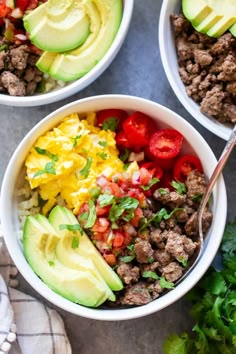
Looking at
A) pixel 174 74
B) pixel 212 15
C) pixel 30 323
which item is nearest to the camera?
pixel 212 15

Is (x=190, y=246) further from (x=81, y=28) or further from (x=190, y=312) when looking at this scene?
(x=81, y=28)

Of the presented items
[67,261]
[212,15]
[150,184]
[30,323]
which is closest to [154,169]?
[150,184]

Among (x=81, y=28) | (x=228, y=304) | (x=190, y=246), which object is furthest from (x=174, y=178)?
(x=81, y=28)

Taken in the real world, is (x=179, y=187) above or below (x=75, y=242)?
above

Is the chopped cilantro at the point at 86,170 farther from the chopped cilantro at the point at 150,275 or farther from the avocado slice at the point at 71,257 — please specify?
the chopped cilantro at the point at 150,275

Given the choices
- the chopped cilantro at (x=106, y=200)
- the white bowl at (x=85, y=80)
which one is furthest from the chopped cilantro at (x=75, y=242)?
the white bowl at (x=85, y=80)

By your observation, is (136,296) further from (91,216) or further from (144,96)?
(144,96)
